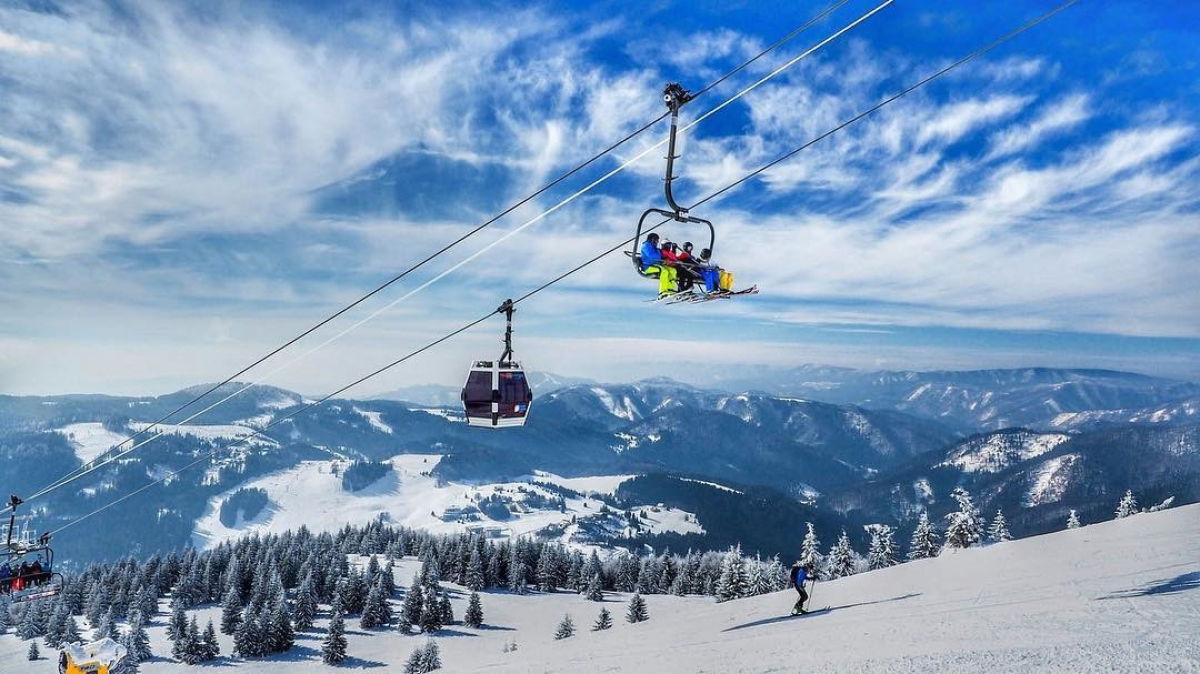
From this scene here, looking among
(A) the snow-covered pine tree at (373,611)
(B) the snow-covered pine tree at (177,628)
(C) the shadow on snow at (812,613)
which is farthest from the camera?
(A) the snow-covered pine tree at (373,611)

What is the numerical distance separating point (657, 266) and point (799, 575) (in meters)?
15.1

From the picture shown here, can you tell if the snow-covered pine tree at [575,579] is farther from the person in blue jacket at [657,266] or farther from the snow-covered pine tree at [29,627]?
the person in blue jacket at [657,266]

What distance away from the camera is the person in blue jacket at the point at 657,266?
53.6ft

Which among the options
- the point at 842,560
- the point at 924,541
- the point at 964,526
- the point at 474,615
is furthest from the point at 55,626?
the point at 964,526

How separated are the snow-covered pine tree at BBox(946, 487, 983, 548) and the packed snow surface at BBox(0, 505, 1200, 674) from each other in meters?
26.0

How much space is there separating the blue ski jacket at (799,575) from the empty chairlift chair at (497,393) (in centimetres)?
1250

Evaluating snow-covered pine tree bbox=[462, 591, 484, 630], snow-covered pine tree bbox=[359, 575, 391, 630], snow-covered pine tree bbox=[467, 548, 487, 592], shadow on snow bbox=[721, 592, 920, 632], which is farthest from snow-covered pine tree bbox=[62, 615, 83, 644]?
shadow on snow bbox=[721, 592, 920, 632]

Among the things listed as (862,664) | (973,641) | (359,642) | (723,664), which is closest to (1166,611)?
(973,641)

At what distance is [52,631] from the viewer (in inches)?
3324

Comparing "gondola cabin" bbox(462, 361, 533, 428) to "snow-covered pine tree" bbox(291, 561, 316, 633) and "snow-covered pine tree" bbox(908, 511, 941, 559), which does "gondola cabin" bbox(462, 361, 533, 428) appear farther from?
"snow-covered pine tree" bbox(291, 561, 316, 633)

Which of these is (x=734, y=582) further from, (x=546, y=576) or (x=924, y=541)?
(x=546, y=576)

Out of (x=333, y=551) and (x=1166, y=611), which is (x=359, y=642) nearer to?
(x=333, y=551)

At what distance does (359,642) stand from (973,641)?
82.3m

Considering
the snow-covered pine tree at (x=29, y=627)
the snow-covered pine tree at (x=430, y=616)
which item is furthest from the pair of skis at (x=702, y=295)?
the snow-covered pine tree at (x=29, y=627)
